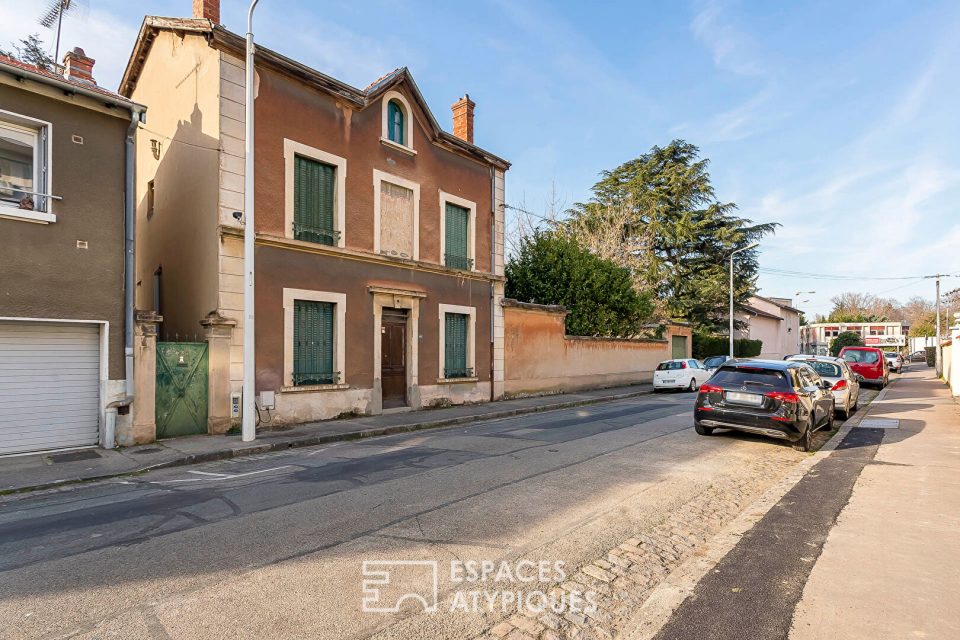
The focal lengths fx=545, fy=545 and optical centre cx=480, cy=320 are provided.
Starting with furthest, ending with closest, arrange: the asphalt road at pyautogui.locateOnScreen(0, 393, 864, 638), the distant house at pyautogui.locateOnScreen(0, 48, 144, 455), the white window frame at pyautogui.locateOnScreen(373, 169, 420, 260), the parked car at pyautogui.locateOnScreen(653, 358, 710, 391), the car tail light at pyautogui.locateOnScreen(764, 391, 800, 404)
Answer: the parked car at pyautogui.locateOnScreen(653, 358, 710, 391) < the white window frame at pyautogui.locateOnScreen(373, 169, 420, 260) < the car tail light at pyautogui.locateOnScreen(764, 391, 800, 404) < the distant house at pyautogui.locateOnScreen(0, 48, 144, 455) < the asphalt road at pyautogui.locateOnScreen(0, 393, 864, 638)

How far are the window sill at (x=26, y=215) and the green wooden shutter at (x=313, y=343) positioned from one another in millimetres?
4816

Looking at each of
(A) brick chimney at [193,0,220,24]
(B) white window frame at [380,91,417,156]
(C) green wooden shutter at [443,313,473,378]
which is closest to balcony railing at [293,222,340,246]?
(B) white window frame at [380,91,417,156]

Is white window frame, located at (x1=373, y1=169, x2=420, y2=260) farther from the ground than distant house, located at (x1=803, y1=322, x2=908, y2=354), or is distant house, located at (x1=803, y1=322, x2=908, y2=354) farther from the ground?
white window frame, located at (x1=373, y1=169, x2=420, y2=260)

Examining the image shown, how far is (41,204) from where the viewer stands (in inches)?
361

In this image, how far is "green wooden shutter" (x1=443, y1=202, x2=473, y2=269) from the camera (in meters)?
16.8

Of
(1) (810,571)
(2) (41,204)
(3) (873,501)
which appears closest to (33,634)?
(1) (810,571)

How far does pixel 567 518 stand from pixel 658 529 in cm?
89

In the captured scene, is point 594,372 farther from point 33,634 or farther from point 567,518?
point 33,634

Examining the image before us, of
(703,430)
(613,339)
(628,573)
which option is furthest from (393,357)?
(613,339)

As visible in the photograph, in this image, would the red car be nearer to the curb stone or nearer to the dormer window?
the curb stone

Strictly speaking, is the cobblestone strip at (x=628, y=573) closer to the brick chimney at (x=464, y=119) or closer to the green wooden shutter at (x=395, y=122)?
the green wooden shutter at (x=395, y=122)

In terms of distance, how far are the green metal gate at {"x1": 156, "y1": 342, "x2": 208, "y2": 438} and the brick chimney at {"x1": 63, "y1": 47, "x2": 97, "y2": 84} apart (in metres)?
6.24

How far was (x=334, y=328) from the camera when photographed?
1352 cm

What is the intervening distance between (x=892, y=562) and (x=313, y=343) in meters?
11.4
